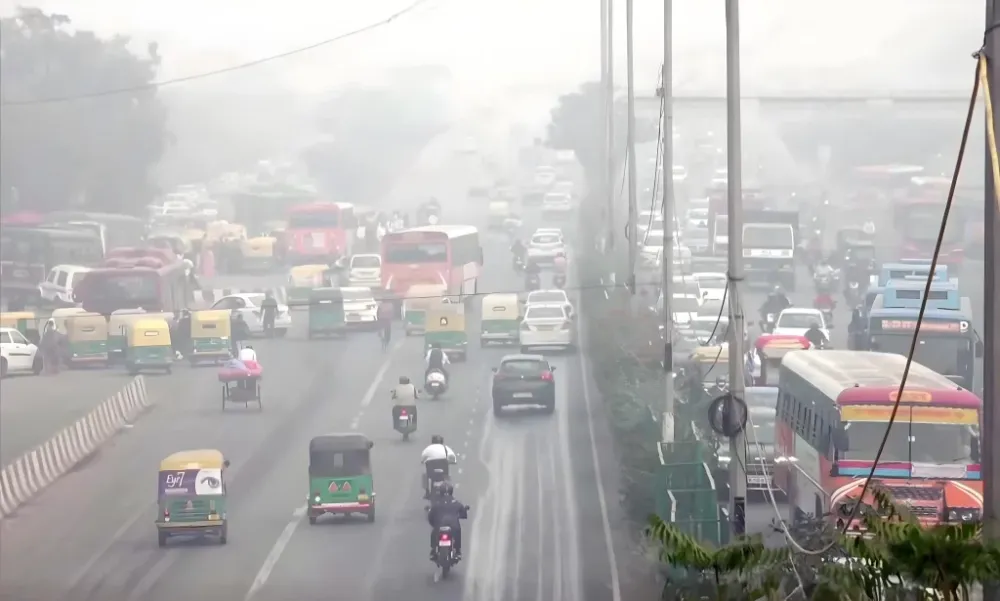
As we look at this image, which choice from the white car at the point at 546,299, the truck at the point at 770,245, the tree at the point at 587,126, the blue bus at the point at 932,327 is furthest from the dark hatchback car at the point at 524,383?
the blue bus at the point at 932,327

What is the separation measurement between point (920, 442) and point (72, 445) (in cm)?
566

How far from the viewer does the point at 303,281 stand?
31.8 feet


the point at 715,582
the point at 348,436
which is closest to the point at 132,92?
the point at 348,436

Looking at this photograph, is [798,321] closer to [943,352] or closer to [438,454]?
[943,352]

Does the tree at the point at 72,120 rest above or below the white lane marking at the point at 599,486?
above

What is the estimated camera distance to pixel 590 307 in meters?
9.65

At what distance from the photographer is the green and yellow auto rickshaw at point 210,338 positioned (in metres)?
9.36

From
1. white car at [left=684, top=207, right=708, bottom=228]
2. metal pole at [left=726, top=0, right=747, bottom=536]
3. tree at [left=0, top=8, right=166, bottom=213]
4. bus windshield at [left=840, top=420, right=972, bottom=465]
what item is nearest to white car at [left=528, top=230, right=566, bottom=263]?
white car at [left=684, top=207, right=708, bottom=228]

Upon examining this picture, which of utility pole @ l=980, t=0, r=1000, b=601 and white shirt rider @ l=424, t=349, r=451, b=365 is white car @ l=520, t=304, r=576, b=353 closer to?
white shirt rider @ l=424, t=349, r=451, b=365

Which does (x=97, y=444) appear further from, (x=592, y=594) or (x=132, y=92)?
(x=592, y=594)

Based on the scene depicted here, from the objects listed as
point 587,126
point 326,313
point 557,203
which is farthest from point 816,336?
point 326,313

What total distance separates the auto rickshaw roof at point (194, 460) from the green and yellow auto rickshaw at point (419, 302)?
164 centimetres

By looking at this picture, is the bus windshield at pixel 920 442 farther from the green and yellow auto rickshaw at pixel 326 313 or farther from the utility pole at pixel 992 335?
the green and yellow auto rickshaw at pixel 326 313

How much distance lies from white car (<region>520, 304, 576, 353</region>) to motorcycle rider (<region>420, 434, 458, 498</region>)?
110cm
